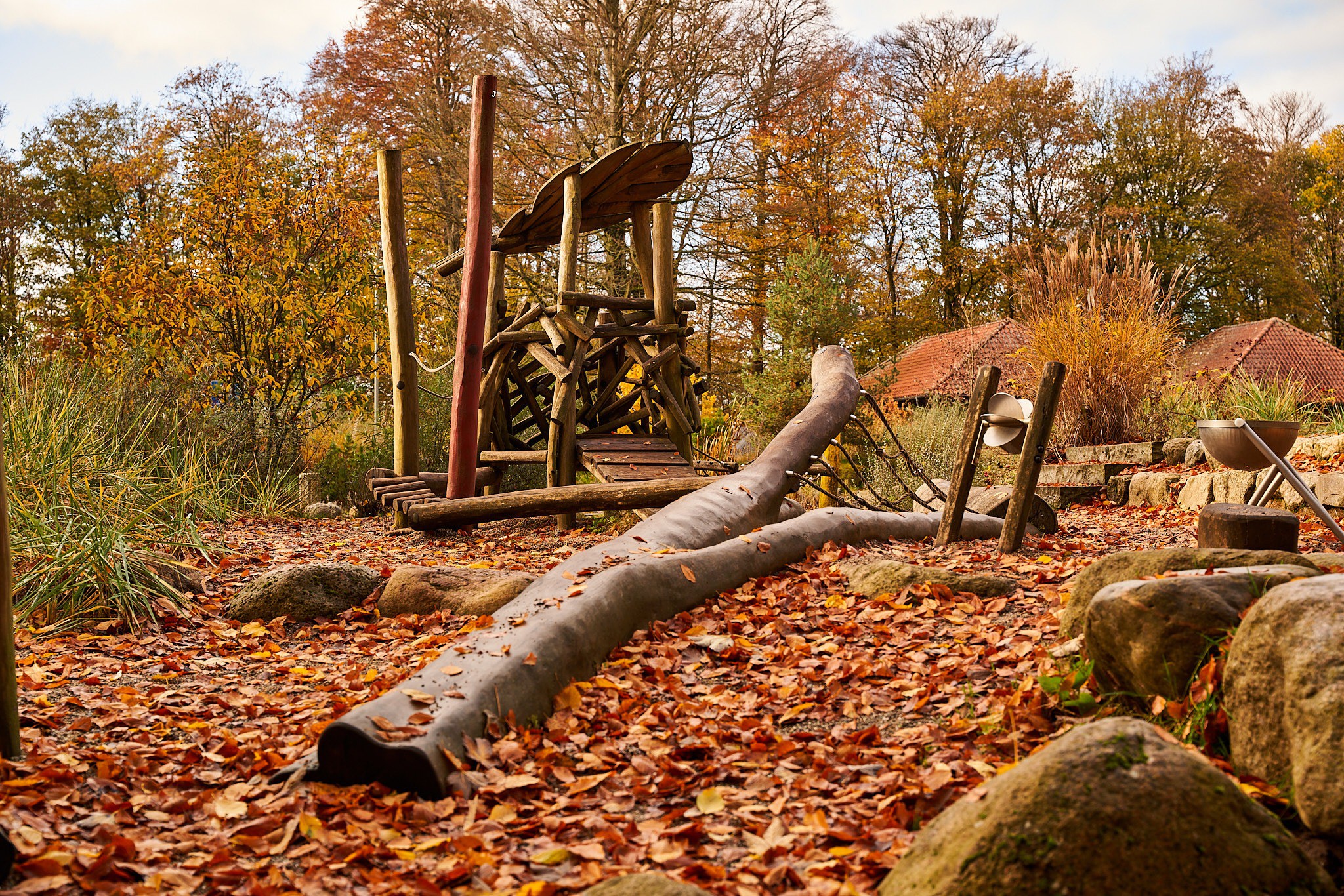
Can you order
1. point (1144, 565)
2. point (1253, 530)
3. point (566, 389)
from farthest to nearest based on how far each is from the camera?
point (566, 389) → point (1253, 530) → point (1144, 565)

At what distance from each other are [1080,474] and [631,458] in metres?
5.35

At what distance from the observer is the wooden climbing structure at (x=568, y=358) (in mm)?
7785

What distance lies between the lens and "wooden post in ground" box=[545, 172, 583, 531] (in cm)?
817

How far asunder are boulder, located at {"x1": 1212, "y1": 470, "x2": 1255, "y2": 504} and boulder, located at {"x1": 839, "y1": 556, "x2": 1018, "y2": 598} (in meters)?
4.45

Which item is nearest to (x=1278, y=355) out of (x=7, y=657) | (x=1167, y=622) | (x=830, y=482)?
(x=830, y=482)

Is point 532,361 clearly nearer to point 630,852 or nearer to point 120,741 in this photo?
point 120,741

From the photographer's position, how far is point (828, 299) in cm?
1472

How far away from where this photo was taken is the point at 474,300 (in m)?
7.70

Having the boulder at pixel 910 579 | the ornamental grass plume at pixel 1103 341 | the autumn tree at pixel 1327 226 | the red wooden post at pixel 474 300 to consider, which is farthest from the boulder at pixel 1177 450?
the autumn tree at pixel 1327 226

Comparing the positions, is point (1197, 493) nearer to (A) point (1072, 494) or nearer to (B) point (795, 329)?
(A) point (1072, 494)

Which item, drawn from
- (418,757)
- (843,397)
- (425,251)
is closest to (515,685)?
(418,757)

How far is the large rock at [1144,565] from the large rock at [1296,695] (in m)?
0.74

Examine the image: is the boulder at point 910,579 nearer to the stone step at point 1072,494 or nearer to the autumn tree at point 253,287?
the stone step at point 1072,494

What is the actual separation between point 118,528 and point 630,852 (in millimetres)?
4087
